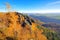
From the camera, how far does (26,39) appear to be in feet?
154

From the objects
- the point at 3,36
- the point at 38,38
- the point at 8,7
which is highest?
A: the point at 8,7

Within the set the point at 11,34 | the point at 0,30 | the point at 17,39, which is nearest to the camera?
the point at 17,39

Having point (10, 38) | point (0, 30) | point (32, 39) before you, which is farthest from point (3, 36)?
point (32, 39)

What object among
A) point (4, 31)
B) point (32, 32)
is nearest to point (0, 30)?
point (4, 31)

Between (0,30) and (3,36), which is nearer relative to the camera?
(3,36)

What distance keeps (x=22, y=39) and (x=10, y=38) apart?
384cm

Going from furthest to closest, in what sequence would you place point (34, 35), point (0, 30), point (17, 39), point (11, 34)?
point (34, 35) < point (0, 30) < point (11, 34) < point (17, 39)

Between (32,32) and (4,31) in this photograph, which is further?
(32,32)

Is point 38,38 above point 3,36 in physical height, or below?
below

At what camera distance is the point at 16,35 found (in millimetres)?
46938

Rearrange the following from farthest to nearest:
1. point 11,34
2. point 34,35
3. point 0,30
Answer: point 34,35, point 0,30, point 11,34

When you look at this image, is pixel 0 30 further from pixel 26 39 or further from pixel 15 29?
pixel 26 39

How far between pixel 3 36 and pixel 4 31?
3.41 metres

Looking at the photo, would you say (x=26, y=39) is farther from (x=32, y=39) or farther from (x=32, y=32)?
(x=32, y=32)
